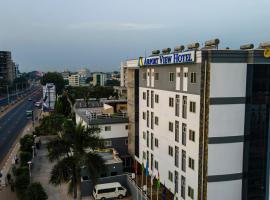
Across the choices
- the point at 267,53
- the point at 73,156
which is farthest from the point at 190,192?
the point at 267,53

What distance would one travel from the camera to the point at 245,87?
27969mm

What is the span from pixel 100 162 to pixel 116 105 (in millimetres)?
33464

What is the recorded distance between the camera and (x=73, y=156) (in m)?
28.1

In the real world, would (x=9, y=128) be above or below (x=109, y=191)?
below

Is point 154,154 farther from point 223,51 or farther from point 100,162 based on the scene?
point 223,51

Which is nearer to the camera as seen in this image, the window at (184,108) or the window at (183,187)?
the window at (184,108)

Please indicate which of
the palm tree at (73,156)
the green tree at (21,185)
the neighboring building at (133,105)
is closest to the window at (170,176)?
the palm tree at (73,156)

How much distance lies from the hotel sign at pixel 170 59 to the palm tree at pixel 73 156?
40.8ft

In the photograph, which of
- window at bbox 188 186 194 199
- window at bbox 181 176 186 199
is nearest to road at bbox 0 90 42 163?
window at bbox 181 176 186 199

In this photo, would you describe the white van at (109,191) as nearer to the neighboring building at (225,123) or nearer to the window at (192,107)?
the neighboring building at (225,123)

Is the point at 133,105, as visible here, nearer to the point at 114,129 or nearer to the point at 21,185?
the point at 114,129

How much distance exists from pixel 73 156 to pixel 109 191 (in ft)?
40.1

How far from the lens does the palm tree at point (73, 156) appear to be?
90.0ft

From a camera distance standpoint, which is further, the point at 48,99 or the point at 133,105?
the point at 48,99
